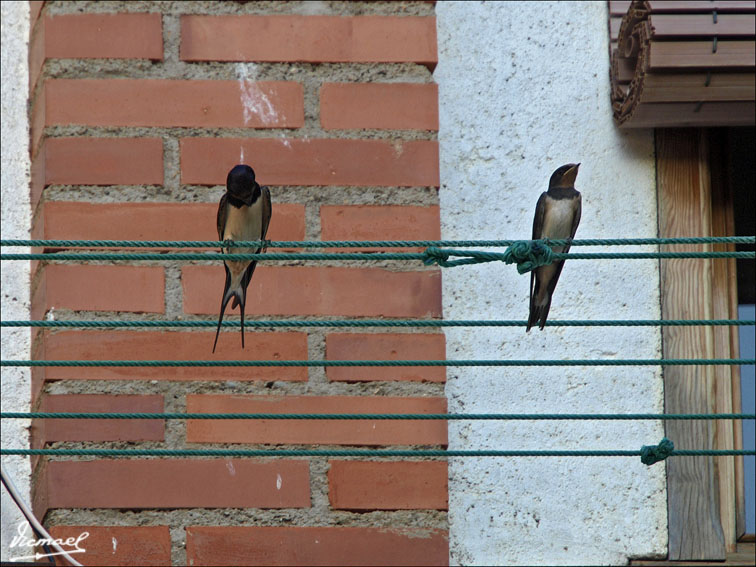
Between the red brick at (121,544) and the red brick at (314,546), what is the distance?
0.16 ft

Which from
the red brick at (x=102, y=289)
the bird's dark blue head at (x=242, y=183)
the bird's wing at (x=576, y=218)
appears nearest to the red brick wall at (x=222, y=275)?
the red brick at (x=102, y=289)

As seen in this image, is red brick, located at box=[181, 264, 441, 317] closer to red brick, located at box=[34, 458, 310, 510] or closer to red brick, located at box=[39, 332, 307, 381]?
red brick, located at box=[39, 332, 307, 381]

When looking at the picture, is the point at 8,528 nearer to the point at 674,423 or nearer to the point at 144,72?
the point at 144,72

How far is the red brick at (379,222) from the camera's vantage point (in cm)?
215

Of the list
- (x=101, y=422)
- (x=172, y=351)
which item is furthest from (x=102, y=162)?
(x=101, y=422)

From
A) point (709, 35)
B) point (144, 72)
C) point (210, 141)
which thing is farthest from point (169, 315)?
point (709, 35)

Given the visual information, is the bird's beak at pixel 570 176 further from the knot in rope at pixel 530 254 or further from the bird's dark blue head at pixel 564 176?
the knot in rope at pixel 530 254

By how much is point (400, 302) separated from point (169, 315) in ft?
1.44

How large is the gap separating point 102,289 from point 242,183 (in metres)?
0.34

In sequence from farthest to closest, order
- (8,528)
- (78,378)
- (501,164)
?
(501,164), (8,528), (78,378)

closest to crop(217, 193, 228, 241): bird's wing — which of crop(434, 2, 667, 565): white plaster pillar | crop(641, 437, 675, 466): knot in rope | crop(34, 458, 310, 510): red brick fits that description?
crop(34, 458, 310, 510): red brick

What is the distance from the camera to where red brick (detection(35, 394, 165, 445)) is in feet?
6.73

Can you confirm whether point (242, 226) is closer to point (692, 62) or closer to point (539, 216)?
point (539, 216)

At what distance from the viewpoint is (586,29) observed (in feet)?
8.63
